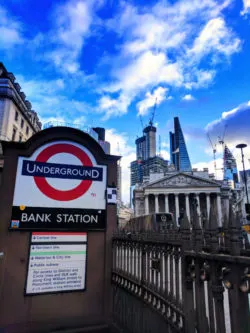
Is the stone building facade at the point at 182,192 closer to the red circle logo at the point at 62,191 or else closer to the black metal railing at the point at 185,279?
the red circle logo at the point at 62,191

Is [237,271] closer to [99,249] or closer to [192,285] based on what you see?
[192,285]

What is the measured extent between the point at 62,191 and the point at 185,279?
4211mm

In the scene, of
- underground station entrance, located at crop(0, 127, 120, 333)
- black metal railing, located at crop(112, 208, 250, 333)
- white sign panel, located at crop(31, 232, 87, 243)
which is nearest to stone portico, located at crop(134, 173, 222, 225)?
underground station entrance, located at crop(0, 127, 120, 333)

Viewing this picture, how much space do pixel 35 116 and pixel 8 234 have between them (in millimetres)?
41995

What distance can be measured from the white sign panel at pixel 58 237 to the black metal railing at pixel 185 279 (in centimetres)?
120

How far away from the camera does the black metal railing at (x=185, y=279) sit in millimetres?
2420

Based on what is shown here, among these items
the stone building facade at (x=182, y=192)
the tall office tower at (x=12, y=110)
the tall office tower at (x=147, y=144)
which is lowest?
the stone building facade at (x=182, y=192)

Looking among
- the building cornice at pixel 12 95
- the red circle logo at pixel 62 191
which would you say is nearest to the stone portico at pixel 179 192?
the building cornice at pixel 12 95

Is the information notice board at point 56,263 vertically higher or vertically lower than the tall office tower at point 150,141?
Answer: lower

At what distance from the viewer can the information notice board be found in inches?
229

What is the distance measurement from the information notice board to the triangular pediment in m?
58.4

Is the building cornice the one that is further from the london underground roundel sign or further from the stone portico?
the stone portico

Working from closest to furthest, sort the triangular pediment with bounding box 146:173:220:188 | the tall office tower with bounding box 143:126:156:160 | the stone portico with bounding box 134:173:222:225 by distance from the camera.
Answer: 1. the stone portico with bounding box 134:173:222:225
2. the triangular pediment with bounding box 146:173:220:188
3. the tall office tower with bounding box 143:126:156:160

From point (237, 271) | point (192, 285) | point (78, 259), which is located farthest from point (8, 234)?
point (237, 271)
